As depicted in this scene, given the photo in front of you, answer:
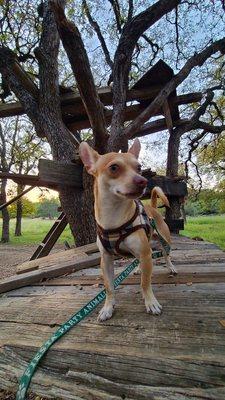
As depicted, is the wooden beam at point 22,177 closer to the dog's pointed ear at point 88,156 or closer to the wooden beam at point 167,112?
the dog's pointed ear at point 88,156

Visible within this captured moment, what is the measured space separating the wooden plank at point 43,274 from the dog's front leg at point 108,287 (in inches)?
57.4

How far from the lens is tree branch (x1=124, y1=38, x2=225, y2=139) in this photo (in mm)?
6095

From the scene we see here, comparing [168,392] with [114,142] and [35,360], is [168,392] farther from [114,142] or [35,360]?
[114,142]

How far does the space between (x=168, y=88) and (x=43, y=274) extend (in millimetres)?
5357

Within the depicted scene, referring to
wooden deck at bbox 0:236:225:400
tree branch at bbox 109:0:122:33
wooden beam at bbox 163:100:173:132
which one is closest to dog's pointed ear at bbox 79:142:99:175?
wooden deck at bbox 0:236:225:400

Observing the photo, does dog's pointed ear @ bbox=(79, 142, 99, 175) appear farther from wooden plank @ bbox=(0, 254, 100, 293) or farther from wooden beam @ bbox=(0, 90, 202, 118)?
wooden beam @ bbox=(0, 90, 202, 118)

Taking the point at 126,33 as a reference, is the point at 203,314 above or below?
below

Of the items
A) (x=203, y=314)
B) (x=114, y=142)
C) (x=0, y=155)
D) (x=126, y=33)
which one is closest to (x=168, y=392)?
(x=203, y=314)

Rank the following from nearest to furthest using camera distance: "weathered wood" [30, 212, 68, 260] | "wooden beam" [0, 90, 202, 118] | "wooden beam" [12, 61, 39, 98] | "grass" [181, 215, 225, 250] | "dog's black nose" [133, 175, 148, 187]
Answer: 1. "dog's black nose" [133, 175, 148, 187]
2. "wooden beam" [12, 61, 39, 98]
3. "wooden beam" [0, 90, 202, 118]
4. "weathered wood" [30, 212, 68, 260]
5. "grass" [181, 215, 225, 250]

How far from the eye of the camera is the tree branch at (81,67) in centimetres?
353

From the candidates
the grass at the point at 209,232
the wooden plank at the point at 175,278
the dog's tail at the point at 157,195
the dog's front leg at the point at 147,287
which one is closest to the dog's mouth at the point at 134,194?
the dog's front leg at the point at 147,287

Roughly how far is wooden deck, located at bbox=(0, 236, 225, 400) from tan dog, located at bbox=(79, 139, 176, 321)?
0.48 feet

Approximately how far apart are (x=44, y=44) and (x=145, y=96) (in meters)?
2.92

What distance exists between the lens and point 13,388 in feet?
5.49
